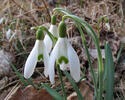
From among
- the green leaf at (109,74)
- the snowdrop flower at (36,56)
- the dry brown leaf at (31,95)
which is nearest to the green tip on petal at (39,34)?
the snowdrop flower at (36,56)

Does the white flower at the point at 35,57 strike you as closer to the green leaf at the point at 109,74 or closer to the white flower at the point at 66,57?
the white flower at the point at 66,57

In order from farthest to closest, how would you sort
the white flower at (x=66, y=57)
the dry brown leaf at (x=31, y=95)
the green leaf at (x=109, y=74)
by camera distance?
the dry brown leaf at (x=31, y=95), the green leaf at (x=109, y=74), the white flower at (x=66, y=57)

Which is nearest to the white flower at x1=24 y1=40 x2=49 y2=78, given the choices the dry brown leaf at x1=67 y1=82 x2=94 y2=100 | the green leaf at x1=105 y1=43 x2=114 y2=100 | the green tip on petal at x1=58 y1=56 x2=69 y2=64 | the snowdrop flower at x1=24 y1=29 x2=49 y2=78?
the snowdrop flower at x1=24 y1=29 x2=49 y2=78

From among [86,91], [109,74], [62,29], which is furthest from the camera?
[86,91]

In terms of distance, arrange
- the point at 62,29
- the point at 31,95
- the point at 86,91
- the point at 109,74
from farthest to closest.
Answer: the point at 86,91
the point at 31,95
the point at 109,74
the point at 62,29

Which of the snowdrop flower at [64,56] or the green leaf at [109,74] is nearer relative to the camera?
the snowdrop flower at [64,56]

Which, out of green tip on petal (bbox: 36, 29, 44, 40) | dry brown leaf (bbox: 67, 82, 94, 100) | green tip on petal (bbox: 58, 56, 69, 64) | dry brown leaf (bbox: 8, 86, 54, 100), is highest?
green tip on petal (bbox: 36, 29, 44, 40)

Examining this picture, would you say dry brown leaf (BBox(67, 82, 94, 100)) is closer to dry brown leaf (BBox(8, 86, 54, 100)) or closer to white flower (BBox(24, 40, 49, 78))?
dry brown leaf (BBox(8, 86, 54, 100))

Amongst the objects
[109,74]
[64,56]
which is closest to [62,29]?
[64,56]

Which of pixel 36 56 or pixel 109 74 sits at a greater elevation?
pixel 36 56

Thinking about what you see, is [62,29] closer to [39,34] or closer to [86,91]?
[39,34]

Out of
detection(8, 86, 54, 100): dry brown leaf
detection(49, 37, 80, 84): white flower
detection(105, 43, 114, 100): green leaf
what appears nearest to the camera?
detection(49, 37, 80, 84): white flower
